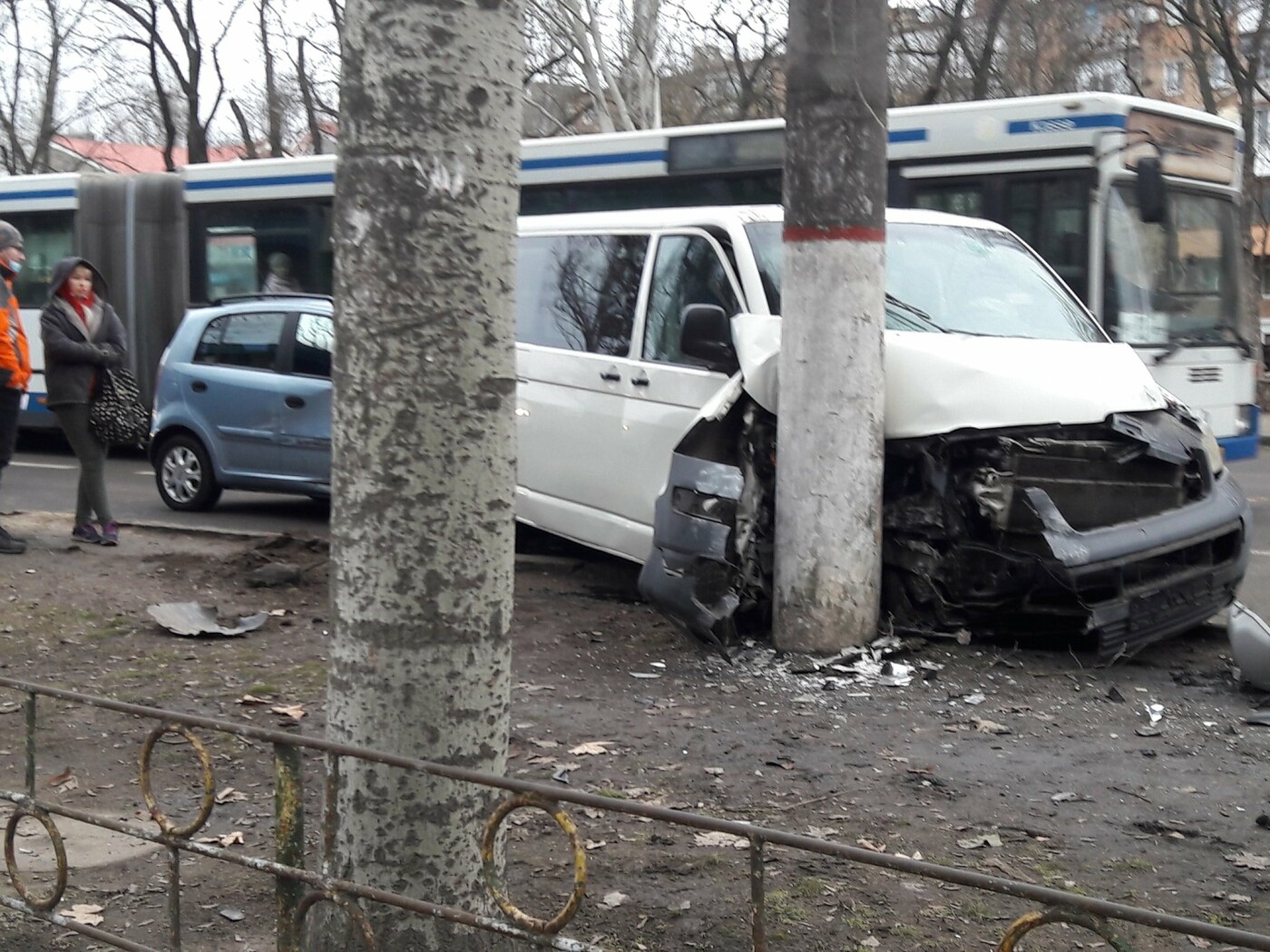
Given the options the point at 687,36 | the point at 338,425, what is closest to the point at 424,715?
the point at 338,425

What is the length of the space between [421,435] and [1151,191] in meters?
8.41

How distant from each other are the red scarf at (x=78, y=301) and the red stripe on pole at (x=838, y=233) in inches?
188

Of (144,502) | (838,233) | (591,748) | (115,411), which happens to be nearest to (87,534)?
(115,411)

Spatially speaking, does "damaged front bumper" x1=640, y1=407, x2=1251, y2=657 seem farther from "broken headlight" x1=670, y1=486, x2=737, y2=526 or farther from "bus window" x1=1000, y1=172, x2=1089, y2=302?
"bus window" x1=1000, y1=172, x2=1089, y2=302

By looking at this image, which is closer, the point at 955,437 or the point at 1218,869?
the point at 1218,869

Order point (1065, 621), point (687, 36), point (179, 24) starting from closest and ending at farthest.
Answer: point (1065, 621) → point (687, 36) → point (179, 24)

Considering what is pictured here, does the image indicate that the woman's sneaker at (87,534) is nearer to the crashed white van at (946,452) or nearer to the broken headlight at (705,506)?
the crashed white van at (946,452)

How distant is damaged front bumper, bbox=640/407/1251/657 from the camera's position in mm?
6113

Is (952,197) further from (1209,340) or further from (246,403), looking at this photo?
(246,403)

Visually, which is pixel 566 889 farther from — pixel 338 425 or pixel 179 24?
pixel 179 24

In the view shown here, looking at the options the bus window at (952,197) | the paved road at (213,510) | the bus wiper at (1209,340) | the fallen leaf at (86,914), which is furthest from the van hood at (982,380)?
the bus window at (952,197)

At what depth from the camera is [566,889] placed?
411cm

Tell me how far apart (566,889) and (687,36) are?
3007 centimetres

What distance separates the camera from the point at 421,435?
315 cm
